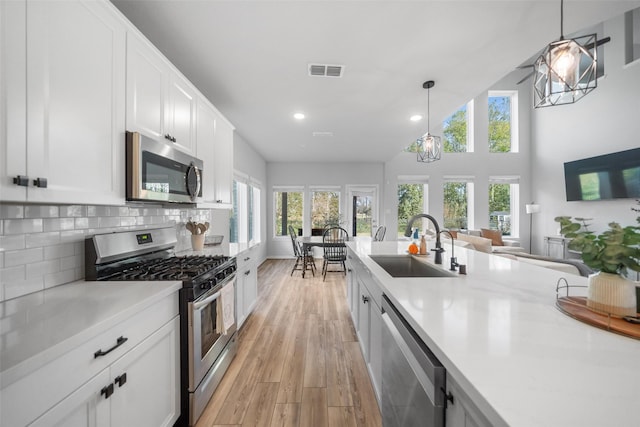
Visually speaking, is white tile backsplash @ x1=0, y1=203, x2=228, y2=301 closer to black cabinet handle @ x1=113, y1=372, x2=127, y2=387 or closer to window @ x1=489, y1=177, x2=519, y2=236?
black cabinet handle @ x1=113, y1=372, x2=127, y2=387

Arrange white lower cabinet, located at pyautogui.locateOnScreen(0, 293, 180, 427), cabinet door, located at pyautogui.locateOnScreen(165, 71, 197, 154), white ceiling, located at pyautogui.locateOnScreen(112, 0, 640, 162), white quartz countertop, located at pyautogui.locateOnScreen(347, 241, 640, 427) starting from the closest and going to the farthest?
white quartz countertop, located at pyautogui.locateOnScreen(347, 241, 640, 427) < white lower cabinet, located at pyautogui.locateOnScreen(0, 293, 180, 427) < white ceiling, located at pyautogui.locateOnScreen(112, 0, 640, 162) < cabinet door, located at pyautogui.locateOnScreen(165, 71, 197, 154)

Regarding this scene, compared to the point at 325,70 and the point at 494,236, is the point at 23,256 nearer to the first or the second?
the point at 325,70

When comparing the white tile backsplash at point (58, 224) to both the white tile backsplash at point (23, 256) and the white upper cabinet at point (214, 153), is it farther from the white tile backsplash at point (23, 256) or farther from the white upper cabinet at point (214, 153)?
the white upper cabinet at point (214, 153)

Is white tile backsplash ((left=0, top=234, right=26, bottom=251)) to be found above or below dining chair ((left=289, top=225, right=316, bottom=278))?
above

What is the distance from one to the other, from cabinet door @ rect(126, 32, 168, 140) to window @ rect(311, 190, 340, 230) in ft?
17.8

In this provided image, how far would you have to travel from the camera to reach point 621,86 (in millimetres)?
4641

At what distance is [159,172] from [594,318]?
7.25 ft

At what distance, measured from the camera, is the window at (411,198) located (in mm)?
7074

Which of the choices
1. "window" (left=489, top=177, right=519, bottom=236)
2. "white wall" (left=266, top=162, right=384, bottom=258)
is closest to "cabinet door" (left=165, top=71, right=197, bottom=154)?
"white wall" (left=266, top=162, right=384, bottom=258)

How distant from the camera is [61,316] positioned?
0.95m

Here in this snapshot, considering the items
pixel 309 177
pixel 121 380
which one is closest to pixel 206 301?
pixel 121 380

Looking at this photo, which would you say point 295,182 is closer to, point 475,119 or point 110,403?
point 475,119

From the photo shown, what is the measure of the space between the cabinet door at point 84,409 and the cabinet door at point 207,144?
1.68 m

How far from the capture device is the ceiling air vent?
2324 mm
